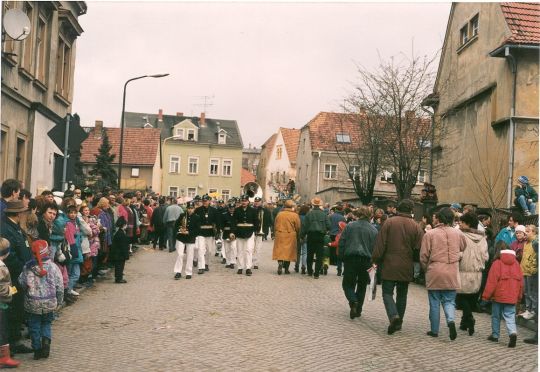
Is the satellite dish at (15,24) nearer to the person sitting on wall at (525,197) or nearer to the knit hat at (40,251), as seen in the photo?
the knit hat at (40,251)

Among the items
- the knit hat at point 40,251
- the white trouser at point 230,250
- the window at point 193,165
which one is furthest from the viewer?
Answer: the window at point 193,165

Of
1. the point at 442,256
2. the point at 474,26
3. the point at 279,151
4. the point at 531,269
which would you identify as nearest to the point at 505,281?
the point at 442,256

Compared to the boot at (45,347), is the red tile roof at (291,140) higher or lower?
higher

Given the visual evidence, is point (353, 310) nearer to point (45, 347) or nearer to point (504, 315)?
point (504, 315)

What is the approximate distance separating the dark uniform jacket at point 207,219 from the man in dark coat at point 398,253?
7238 millimetres

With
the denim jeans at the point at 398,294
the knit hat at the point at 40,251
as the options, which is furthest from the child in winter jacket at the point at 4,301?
the denim jeans at the point at 398,294

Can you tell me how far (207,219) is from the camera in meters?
17.9

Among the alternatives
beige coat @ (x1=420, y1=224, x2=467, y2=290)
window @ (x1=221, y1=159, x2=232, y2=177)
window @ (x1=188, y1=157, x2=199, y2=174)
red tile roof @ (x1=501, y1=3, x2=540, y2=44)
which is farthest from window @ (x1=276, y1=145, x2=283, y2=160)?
beige coat @ (x1=420, y1=224, x2=467, y2=290)

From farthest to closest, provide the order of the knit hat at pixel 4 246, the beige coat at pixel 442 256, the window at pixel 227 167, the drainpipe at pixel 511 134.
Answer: the window at pixel 227 167
the drainpipe at pixel 511 134
the beige coat at pixel 442 256
the knit hat at pixel 4 246

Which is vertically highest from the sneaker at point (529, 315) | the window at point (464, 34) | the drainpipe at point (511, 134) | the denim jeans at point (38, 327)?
the window at point (464, 34)

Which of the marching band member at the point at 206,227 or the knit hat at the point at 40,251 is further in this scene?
the marching band member at the point at 206,227

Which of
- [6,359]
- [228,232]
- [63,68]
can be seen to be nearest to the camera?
[6,359]

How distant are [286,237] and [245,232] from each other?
3.45 feet

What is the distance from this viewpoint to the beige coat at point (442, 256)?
9.94m
